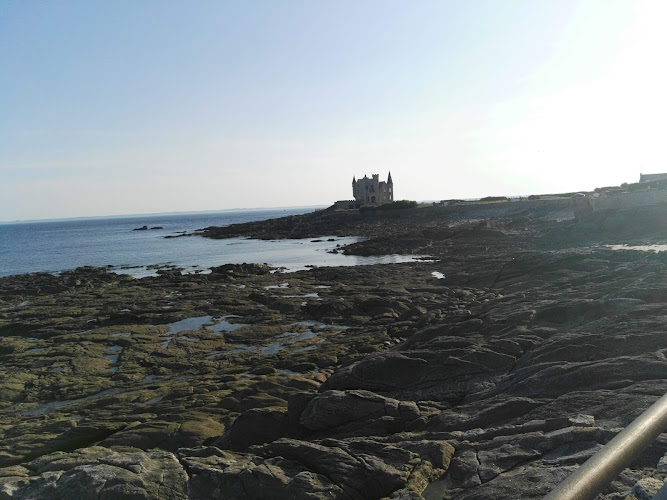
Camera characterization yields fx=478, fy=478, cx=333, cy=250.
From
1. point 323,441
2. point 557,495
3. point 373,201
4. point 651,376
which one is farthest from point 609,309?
point 373,201

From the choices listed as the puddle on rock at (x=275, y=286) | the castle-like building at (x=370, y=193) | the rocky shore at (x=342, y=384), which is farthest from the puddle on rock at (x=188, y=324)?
the castle-like building at (x=370, y=193)

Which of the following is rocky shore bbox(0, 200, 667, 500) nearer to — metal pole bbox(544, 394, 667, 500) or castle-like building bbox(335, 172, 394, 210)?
metal pole bbox(544, 394, 667, 500)

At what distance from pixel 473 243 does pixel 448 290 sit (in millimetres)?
25040

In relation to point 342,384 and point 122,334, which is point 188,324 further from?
point 342,384

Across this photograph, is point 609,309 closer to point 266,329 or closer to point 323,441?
point 323,441

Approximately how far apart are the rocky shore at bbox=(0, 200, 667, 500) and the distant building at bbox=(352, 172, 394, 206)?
293 feet

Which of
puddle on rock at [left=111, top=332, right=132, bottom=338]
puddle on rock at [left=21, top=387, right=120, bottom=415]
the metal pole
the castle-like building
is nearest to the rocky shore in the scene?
puddle on rock at [left=21, top=387, right=120, bottom=415]

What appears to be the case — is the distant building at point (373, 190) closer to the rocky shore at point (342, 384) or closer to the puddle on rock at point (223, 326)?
the rocky shore at point (342, 384)

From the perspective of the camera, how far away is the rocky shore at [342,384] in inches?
294

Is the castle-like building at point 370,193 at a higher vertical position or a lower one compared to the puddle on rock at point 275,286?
higher

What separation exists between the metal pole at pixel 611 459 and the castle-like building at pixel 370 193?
12053 cm

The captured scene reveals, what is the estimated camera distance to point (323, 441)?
29.3 ft

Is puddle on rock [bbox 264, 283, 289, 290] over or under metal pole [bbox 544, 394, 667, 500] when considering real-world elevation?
under

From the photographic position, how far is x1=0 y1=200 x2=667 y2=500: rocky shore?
7.46 meters
